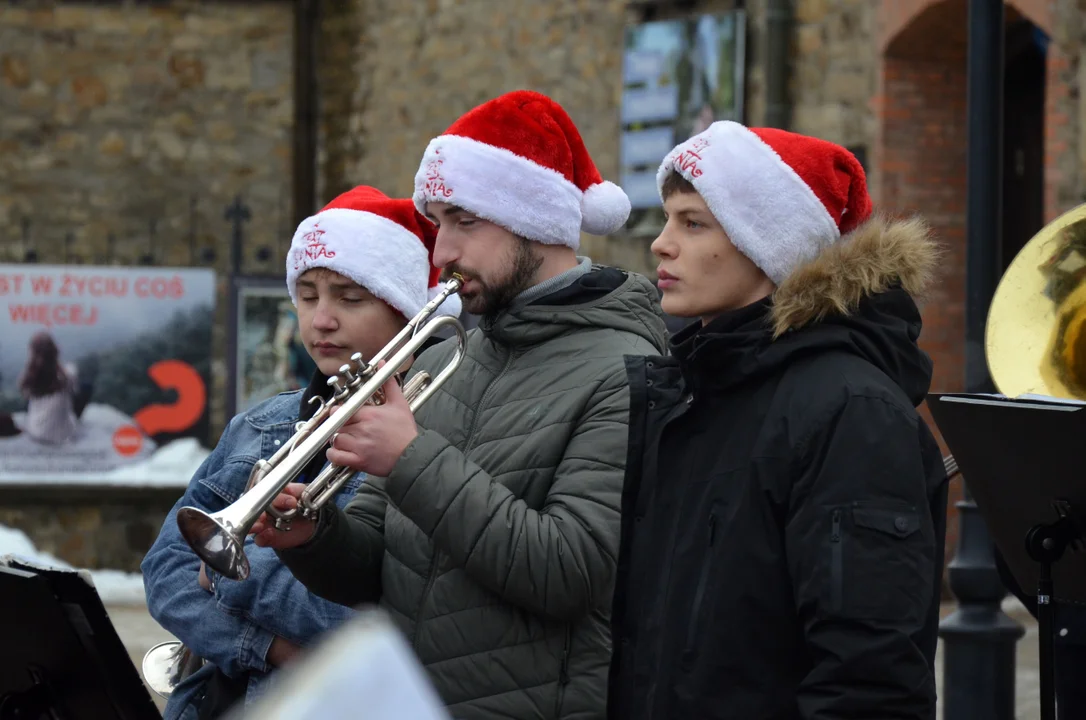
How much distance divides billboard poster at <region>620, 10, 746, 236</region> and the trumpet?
7.51 m

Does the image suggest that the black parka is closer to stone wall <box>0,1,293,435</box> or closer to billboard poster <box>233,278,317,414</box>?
billboard poster <box>233,278,317,414</box>

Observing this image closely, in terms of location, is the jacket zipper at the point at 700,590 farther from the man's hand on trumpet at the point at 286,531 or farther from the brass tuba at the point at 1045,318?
the brass tuba at the point at 1045,318

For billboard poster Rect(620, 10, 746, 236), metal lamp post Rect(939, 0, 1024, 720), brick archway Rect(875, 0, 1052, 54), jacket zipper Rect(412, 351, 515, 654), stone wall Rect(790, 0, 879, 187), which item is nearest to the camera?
jacket zipper Rect(412, 351, 515, 654)

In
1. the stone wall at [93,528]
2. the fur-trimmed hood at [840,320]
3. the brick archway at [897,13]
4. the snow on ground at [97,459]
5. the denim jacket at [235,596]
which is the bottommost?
the stone wall at [93,528]

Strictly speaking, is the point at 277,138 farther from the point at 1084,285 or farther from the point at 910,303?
the point at 910,303

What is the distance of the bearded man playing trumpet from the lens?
2.72 metres

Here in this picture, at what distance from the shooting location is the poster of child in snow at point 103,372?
429 inches

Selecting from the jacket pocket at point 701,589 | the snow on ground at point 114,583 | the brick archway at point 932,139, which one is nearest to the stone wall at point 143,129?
the snow on ground at point 114,583

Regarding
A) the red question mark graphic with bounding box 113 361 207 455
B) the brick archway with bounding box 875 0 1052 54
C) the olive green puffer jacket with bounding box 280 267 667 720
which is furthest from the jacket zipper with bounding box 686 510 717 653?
the red question mark graphic with bounding box 113 361 207 455

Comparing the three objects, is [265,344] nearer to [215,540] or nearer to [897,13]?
[897,13]

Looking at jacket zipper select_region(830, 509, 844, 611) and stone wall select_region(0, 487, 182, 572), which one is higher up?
jacket zipper select_region(830, 509, 844, 611)

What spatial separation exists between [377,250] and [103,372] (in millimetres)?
7874

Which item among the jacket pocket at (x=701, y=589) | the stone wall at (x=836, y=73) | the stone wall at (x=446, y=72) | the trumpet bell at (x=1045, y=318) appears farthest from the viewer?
the stone wall at (x=446, y=72)

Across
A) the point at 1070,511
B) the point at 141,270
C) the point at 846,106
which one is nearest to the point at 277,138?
the point at 141,270
